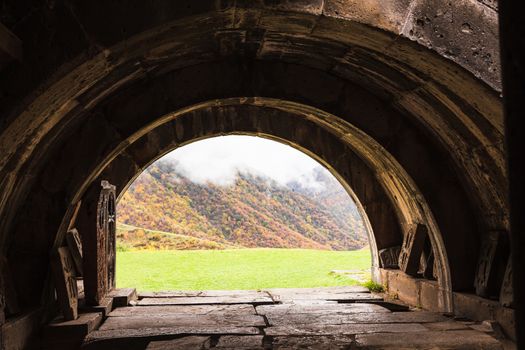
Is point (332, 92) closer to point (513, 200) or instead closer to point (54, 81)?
point (54, 81)

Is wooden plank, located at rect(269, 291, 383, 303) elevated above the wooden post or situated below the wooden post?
below

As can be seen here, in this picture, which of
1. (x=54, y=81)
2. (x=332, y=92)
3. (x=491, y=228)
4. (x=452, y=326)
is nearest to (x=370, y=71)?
(x=332, y=92)

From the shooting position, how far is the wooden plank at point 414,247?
Answer: 7.00 metres

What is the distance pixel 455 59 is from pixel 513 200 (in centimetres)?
263

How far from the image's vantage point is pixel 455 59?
13.7 ft

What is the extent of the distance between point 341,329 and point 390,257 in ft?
8.43

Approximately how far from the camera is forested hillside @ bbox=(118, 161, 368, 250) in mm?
22547

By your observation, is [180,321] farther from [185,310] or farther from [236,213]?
[236,213]

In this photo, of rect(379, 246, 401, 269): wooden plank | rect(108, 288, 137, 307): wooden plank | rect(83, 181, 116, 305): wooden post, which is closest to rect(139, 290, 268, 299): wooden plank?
rect(108, 288, 137, 307): wooden plank

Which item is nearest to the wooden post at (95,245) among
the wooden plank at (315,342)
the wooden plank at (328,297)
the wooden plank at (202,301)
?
the wooden plank at (202,301)

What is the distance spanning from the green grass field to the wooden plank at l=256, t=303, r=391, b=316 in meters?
2.09

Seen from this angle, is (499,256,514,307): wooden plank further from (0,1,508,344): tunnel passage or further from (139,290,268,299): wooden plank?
(139,290,268,299): wooden plank

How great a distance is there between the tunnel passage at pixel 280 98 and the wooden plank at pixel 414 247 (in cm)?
23

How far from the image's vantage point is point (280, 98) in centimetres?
610
